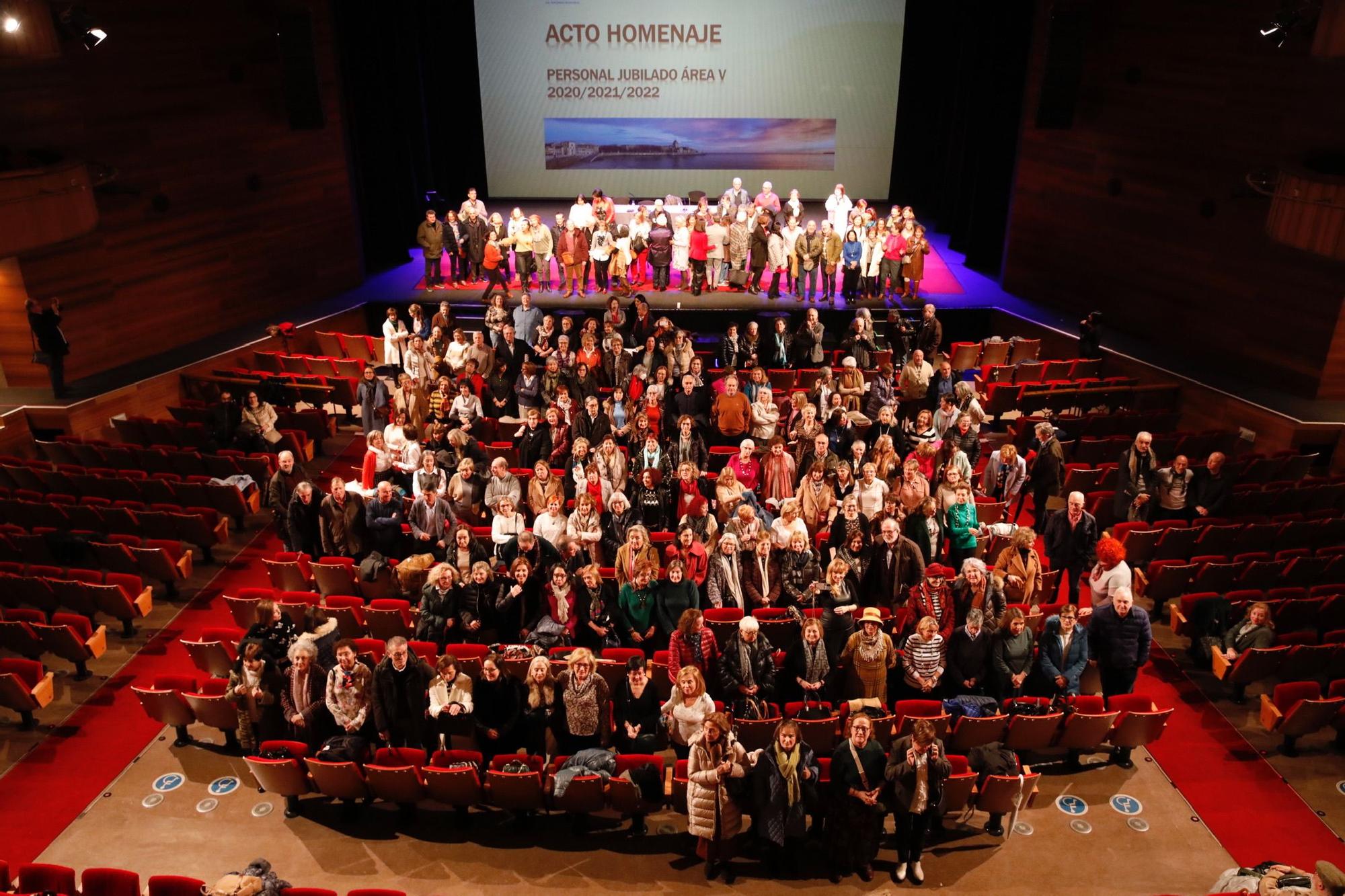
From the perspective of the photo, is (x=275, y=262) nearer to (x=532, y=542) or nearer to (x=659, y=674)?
(x=532, y=542)

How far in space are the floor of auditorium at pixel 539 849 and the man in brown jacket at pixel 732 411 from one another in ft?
13.6

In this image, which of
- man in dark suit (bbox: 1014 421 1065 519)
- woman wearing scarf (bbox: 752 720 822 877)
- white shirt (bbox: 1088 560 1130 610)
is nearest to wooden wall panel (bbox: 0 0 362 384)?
woman wearing scarf (bbox: 752 720 822 877)

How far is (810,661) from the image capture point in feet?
21.0

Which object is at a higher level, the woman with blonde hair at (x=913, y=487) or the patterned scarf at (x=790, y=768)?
the woman with blonde hair at (x=913, y=487)

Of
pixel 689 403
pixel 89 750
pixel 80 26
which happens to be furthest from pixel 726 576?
pixel 80 26

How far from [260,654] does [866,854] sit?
149 inches

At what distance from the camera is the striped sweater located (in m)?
6.40

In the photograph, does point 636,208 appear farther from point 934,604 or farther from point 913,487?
point 934,604

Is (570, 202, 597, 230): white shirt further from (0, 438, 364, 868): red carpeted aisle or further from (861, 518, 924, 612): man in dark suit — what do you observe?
(861, 518, 924, 612): man in dark suit

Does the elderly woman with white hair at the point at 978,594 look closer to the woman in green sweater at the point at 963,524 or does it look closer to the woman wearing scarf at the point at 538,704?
the woman in green sweater at the point at 963,524

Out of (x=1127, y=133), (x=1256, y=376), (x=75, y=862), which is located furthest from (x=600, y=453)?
(x=1127, y=133)

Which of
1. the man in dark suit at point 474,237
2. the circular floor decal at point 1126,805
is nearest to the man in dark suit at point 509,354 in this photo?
the man in dark suit at point 474,237

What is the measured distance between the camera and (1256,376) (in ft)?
38.7

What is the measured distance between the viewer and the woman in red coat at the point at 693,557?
702 cm
